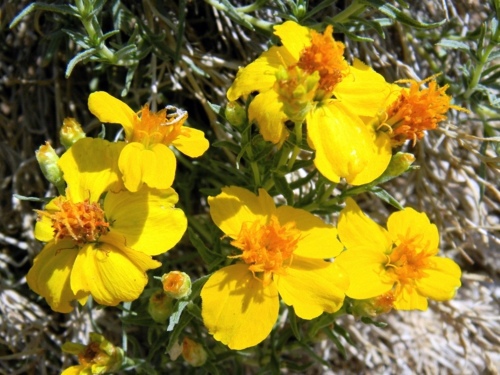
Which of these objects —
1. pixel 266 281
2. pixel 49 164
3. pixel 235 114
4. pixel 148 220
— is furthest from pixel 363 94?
pixel 49 164

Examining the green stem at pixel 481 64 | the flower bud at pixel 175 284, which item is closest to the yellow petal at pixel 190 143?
the flower bud at pixel 175 284

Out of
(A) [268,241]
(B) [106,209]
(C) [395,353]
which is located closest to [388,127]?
(A) [268,241]

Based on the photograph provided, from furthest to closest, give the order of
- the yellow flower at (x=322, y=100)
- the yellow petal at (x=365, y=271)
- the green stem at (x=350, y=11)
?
the green stem at (x=350, y=11)
the yellow petal at (x=365, y=271)
the yellow flower at (x=322, y=100)

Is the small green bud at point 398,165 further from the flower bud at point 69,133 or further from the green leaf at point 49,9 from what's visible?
the green leaf at point 49,9

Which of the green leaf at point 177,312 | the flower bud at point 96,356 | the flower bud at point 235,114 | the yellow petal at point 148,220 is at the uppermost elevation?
the flower bud at point 235,114

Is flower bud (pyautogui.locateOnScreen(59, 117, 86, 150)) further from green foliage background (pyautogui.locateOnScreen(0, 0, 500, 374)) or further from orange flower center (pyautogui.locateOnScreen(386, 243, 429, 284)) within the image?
orange flower center (pyautogui.locateOnScreen(386, 243, 429, 284))

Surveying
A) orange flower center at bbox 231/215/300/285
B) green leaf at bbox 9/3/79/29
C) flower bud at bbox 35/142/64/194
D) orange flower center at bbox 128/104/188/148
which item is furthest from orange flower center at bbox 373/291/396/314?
green leaf at bbox 9/3/79/29
